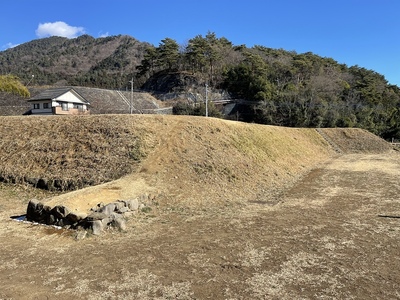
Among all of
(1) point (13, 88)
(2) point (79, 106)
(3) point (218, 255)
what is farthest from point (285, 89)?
(3) point (218, 255)

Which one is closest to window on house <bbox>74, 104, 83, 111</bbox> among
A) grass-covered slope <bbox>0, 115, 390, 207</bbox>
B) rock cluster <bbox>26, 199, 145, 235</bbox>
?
grass-covered slope <bbox>0, 115, 390, 207</bbox>

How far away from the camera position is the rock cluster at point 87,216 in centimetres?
Answer: 741

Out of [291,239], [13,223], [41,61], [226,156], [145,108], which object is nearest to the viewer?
[291,239]

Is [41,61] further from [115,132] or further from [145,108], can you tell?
[115,132]

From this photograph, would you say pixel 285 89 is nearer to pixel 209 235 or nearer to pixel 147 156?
pixel 147 156

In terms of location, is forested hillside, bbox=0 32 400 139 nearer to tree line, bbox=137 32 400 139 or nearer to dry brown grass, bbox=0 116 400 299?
tree line, bbox=137 32 400 139

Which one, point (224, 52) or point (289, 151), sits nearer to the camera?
point (289, 151)

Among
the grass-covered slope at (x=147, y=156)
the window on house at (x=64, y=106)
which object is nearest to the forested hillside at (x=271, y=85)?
the window on house at (x=64, y=106)

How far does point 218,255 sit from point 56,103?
1209 inches

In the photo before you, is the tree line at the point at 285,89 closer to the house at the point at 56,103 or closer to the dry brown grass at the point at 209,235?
the house at the point at 56,103

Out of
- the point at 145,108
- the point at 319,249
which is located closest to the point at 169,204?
the point at 319,249

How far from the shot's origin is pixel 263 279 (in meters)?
5.09

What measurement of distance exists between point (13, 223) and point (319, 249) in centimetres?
756

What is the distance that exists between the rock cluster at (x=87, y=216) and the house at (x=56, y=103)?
26.0m
